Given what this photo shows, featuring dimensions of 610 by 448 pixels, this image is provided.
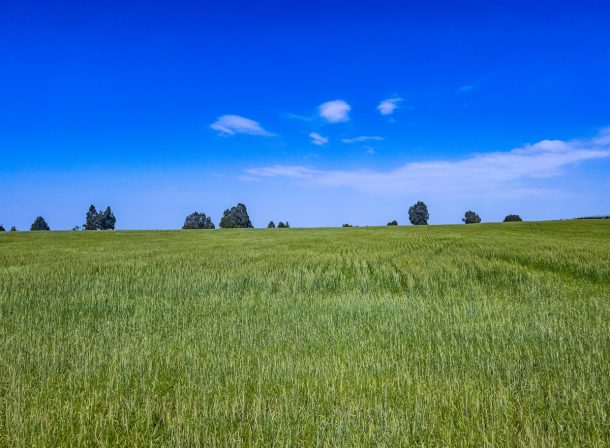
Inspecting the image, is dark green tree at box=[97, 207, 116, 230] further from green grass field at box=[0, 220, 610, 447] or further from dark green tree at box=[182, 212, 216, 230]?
green grass field at box=[0, 220, 610, 447]

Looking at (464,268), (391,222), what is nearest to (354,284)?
(464,268)

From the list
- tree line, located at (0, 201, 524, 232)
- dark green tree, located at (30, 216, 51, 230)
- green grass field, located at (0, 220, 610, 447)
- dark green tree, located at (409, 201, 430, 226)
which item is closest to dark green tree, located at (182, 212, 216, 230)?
tree line, located at (0, 201, 524, 232)

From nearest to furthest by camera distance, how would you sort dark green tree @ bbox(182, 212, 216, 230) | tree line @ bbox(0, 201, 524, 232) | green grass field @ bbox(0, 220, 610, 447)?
green grass field @ bbox(0, 220, 610, 447) → tree line @ bbox(0, 201, 524, 232) → dark green tree @ bbox(182, 212, 216, 230)

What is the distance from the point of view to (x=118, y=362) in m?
4.85

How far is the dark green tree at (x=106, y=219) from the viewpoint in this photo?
346ft

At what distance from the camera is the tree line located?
346 ft

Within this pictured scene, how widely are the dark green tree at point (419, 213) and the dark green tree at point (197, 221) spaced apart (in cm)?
6305

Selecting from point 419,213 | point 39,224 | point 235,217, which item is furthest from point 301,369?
point 39,224

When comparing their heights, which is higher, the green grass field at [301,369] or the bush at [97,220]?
the bush at [97,220]

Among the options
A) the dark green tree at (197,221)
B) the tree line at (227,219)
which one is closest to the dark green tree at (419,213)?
the tree line at (227,219)

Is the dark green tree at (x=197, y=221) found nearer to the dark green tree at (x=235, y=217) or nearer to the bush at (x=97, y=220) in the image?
the dark green tree at (x=235, y=217)

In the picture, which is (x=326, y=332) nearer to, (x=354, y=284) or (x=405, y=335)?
(x=405, y=335)

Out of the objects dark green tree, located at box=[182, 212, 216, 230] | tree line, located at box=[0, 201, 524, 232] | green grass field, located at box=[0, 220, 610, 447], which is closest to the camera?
green grass field, located at box=[0, 220, 610, 447]

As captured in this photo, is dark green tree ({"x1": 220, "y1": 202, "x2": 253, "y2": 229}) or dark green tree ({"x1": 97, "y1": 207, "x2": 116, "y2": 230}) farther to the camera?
dark green tree ({"x1": 220, "y1": 202, "x2": 253, "y2": 229})
